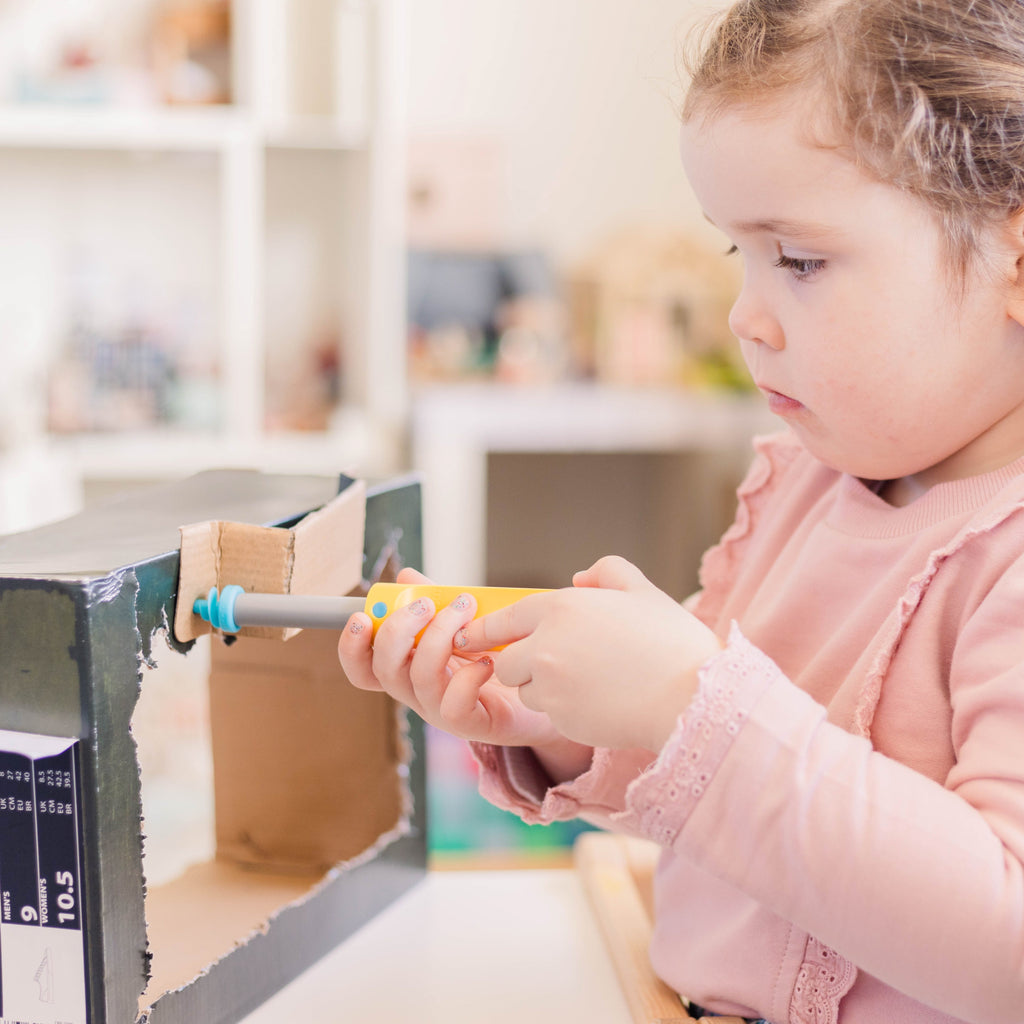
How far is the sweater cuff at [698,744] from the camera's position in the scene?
0.42 m

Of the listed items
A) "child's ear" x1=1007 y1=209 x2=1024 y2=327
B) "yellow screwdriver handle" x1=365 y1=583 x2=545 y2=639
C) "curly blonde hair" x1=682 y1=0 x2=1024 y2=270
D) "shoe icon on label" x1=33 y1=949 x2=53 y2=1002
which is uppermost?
"curly blonde hair" x1=682 y1=0 x2=1024 y2=270

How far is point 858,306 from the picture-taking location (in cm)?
49

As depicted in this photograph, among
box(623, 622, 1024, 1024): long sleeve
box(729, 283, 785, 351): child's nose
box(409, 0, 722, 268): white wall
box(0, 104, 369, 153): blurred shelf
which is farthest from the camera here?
box(409, 0, 722, 268): white wall

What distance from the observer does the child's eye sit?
19.6 inches

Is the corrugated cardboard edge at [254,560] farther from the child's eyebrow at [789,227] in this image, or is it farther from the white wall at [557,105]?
the white wall at [557,105]

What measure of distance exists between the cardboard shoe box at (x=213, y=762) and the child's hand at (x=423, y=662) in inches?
1.8

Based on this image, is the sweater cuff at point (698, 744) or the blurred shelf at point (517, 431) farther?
the blurred shelf at point (517, 431)

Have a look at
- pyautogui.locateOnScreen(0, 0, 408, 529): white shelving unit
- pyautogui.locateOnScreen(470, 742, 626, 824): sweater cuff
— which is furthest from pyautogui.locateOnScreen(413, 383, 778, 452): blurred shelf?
pyautogui.locateOnScreen(470, 742, 626, 824): sweater cuff

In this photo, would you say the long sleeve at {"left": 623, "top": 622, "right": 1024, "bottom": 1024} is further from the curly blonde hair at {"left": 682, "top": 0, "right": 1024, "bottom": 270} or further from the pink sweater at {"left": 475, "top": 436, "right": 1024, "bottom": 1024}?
the curly blonde hair at {"left": 682, "top": 0, "right": 1024, "bottom": 270}

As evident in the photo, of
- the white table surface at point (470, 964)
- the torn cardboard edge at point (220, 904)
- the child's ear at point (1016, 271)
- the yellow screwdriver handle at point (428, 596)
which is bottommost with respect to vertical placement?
the white table surface at point (470, 964)

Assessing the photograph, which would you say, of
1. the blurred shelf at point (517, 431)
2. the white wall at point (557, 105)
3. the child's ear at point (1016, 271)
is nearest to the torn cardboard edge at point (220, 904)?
the child's ear at point (1016, 271)

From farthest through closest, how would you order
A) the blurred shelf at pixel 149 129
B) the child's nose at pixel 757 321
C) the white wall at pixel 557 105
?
1. the white wall at pixel 557 105
2. the blurred shelf at pixel 149 129
3. the child's nose at pixel 757 321

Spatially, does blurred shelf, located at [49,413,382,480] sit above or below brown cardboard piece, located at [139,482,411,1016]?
below

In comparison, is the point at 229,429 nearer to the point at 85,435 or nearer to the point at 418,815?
the point at 85,435
